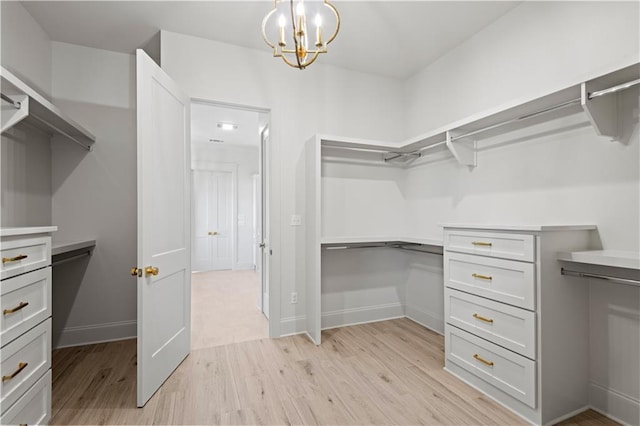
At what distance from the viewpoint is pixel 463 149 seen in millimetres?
2629

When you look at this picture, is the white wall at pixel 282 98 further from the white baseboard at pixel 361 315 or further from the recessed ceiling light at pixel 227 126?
the recessed ceiling light at pixel 227 126

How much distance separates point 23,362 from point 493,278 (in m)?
2.65

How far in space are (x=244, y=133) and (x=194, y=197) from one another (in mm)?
1930

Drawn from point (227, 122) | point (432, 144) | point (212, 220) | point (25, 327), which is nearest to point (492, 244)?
point (432, 144)

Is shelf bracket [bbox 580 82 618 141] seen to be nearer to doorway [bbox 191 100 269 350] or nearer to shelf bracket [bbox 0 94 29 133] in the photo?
shelf bracket [bbox 0 94 29 133]

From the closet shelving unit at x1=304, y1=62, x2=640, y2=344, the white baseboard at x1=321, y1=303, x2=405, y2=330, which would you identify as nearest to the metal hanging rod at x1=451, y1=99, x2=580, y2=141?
the closet shelving unit at x1=304, y1=62, x2=640, y2=344

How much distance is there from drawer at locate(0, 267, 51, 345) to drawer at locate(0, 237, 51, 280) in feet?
0.11

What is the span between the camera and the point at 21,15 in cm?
232

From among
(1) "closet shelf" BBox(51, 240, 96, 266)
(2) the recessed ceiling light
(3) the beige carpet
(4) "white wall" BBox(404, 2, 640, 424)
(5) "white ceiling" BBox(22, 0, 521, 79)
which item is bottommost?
(3) the beige carpet

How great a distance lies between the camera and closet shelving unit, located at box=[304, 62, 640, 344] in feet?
5.56

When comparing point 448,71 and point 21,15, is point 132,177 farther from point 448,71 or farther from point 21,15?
point 448,71

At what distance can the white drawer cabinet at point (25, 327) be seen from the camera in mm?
1388

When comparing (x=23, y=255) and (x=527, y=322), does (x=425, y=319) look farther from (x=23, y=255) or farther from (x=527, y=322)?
(x=23, y=255)

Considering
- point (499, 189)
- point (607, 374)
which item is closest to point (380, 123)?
point (499, 189)
